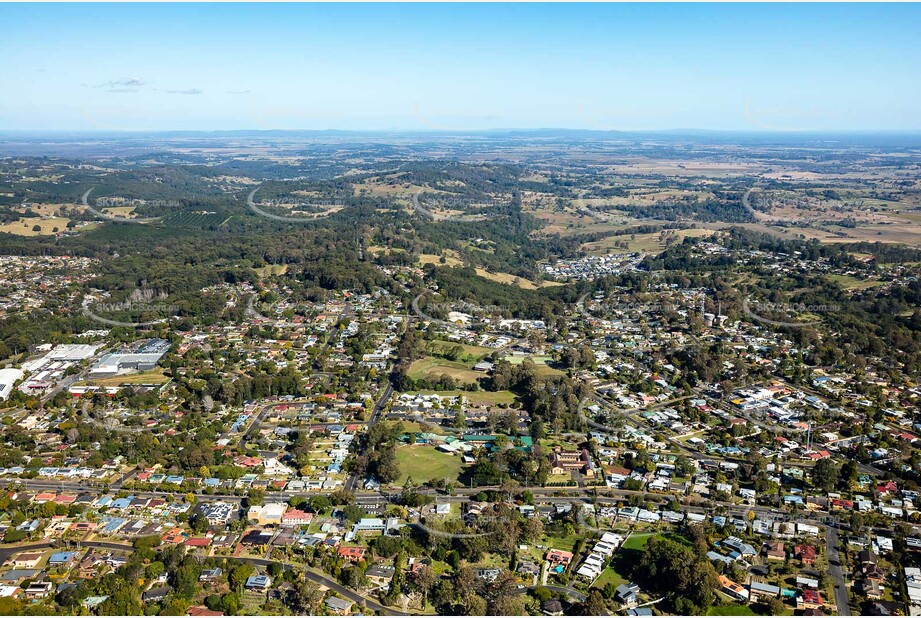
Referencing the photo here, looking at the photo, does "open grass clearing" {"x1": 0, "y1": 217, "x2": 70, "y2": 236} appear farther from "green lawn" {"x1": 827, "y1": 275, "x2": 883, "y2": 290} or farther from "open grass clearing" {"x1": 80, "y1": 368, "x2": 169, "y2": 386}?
"green lawn" {"x1": 827, "y1": 275, "x2": 883, "y2": 290}

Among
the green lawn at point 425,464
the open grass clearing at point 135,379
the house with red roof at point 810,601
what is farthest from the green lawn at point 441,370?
the house with red roof at point 810,601

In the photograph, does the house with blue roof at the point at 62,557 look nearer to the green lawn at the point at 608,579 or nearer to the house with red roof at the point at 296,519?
the house with red roof at the point at 296,519

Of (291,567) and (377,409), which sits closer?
(291,567)

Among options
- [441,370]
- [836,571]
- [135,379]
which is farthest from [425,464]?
[135,379]

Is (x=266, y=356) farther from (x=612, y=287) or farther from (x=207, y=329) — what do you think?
(x=612, y=287)

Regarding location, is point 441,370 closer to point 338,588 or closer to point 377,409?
point 377,409

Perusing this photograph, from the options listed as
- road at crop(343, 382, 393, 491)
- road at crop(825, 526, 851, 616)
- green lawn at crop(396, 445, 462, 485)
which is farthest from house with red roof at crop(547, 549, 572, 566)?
road at crop(343, 382, 393, 491)

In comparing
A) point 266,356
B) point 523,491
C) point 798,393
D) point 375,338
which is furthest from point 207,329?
point 798,393
